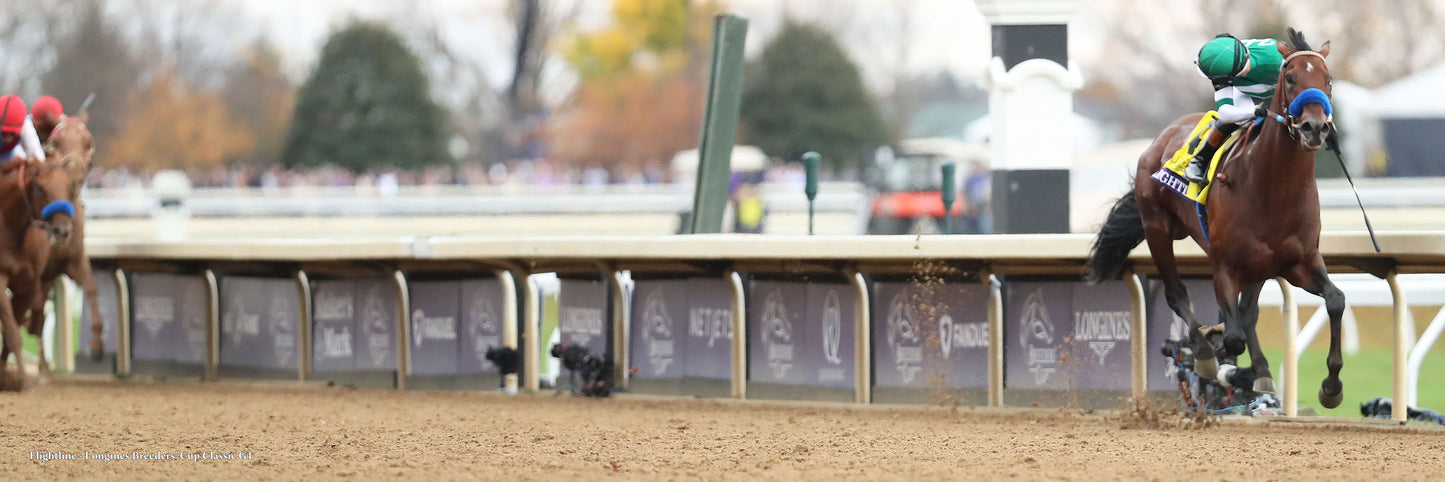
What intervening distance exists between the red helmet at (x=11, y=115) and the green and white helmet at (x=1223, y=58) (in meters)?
6.41

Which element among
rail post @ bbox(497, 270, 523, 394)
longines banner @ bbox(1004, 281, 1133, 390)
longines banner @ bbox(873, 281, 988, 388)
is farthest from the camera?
rail post @ bbox(497, 270, 523, 394)

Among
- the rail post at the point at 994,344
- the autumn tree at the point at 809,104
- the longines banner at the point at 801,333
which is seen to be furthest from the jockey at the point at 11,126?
the autumn tree at the point at 809,104

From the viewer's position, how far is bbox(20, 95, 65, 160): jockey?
10.5m

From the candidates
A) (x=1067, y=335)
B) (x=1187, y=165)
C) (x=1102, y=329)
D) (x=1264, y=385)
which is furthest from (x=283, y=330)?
(x=1264, y=385)

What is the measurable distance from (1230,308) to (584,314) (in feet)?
12.9

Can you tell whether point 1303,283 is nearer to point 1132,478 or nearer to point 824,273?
point 1132,478

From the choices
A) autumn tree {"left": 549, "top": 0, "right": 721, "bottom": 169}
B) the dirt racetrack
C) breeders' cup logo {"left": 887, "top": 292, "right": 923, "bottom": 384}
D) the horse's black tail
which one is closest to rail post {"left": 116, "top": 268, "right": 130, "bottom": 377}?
the dirt racetrack

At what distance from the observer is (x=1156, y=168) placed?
27.5ft

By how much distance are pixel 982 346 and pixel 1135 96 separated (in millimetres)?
48960

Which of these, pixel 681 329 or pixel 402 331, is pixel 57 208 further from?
pixel 681 329

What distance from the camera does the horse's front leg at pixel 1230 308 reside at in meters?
7.53

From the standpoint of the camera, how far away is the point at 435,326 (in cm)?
1066

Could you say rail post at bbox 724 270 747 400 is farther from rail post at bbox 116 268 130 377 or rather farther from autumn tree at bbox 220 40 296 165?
autumn tree at bbox 220 40 296 165

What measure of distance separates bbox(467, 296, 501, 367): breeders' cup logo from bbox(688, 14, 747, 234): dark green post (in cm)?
131
